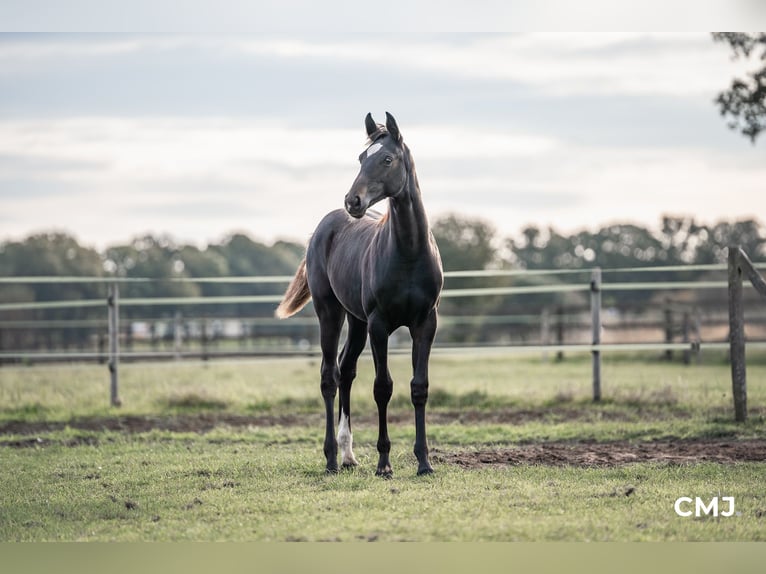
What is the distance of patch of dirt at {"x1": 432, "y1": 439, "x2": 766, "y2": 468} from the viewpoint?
6.03 metres

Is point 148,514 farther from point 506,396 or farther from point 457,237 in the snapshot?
point 457,237

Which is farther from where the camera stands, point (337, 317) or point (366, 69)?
point (366, 69)

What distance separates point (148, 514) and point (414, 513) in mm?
1381

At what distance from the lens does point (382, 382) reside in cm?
570

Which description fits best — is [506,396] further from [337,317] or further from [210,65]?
[210,65]

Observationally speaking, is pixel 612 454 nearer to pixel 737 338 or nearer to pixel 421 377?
pixel 421 377

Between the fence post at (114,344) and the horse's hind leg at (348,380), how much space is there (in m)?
4.61

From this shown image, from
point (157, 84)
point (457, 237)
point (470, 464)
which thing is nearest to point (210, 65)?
point (157, 84)

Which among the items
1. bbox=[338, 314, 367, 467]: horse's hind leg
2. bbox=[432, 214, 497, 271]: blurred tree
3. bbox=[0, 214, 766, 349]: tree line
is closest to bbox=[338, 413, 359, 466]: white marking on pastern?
bbox=[338, 314, 367, 467]: horse's hind leg

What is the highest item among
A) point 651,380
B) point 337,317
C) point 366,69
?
point 366,69

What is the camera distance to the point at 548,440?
7234 mm

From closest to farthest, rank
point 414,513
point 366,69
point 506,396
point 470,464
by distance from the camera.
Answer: point 414,513
point 470,464
point 506,396
point 366,69

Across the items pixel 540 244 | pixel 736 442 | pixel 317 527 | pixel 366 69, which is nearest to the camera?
pixel 317 527

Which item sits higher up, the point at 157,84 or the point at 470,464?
the point at 157,84
